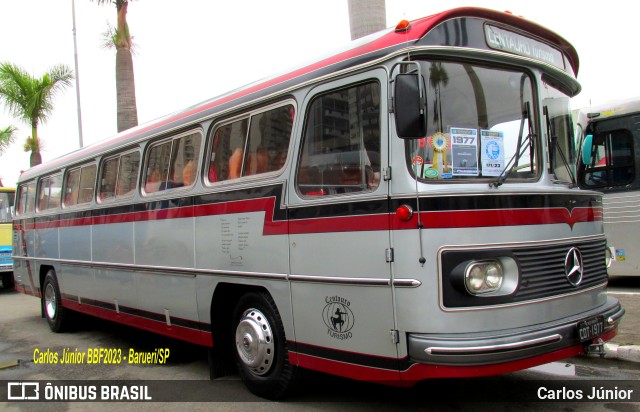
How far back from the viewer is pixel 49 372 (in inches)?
257

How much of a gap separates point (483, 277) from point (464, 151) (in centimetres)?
92

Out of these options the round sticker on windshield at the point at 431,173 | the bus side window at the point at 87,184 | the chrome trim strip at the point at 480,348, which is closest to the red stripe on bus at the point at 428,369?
the chrome trim strip at the point at 480,348

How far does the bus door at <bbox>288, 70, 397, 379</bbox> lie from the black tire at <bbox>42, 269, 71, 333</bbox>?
244 inches

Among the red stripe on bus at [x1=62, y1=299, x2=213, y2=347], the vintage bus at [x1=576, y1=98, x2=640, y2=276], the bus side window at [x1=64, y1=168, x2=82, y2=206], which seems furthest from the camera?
the vintage bus at [x1=576, y1=98, x2=640, y2=276]

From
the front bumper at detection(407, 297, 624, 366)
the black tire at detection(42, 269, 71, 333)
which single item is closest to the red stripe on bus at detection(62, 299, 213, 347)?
the black tire at detection(42, 269, 71, 333)

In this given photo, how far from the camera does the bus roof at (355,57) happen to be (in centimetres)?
381

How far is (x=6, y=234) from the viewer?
15.9 m

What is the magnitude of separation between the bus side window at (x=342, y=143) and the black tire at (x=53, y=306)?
21.2 ft

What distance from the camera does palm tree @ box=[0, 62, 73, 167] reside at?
2028 cm

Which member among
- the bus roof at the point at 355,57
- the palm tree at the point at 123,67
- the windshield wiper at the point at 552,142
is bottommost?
the windshield wiper at the point at 552,142

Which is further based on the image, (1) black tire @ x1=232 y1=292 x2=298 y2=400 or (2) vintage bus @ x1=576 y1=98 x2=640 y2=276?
(2) vintage bus @ x1=576 y1=98 x2=640 y2=276

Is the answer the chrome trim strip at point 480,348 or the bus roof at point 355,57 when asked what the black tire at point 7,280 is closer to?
the bus roof at point 355,57

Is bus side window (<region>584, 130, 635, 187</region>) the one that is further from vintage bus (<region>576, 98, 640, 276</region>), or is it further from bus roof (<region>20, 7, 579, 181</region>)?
bus roof (<region>20, 7, 579, 181</region>)

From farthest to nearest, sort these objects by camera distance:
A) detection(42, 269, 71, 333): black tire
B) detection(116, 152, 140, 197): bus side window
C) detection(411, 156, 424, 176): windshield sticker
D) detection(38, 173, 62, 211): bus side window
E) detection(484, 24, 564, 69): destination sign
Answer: detection(38, 173, 62, 211): bus side window, detection(42, 269, 71, 333): black tire, detection(116, 152, 140, 197): bus side window, detection(484, 24, 564, 69): destination sign, detection(411, 156, 424, 176): windshield sticker
